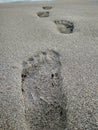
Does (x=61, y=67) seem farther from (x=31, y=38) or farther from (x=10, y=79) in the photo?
(x=31, y=38)

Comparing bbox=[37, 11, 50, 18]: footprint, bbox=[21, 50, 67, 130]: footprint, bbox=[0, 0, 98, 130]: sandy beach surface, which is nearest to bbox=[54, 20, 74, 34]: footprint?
bbox=[0, 0, 98, 130]: sandy beach surface

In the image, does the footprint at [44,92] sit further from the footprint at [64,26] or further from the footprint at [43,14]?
the footprint at [43,14]

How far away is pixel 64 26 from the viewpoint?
8.95ft

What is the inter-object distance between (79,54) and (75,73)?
1.04ft

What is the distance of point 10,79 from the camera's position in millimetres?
1840

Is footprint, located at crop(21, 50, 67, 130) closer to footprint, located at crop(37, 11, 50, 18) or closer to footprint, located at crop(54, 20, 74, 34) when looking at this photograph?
footprint, located at crop(54, 20, 74, 34)

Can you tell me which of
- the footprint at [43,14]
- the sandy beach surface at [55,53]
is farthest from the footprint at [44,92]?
the footprint at [43,14]

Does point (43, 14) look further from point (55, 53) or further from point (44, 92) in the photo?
point (44, 92)

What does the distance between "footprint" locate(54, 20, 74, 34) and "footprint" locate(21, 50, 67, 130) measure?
53cm

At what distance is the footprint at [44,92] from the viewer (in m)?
1.57

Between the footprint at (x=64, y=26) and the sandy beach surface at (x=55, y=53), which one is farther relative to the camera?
the footprint at (x=64, y=26)

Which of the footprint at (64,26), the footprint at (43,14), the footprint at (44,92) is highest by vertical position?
the footprint at (43,14)

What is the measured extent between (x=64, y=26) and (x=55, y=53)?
26.2 inches

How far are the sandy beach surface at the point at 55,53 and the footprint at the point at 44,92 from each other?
0.05 feet
